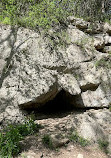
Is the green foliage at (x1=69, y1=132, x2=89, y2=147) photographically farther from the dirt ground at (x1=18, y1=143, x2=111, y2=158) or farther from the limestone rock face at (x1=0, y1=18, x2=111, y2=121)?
the limestone rock face at (x1=0, y1=18, x2=111, y2=121)

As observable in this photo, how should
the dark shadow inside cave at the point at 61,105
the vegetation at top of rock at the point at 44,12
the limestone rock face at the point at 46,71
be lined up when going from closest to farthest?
the limestone rock face at the point at 46,71
the dark shadow inside cave at the point at 61,105
the vegetation at top of rock at the point at 44,12

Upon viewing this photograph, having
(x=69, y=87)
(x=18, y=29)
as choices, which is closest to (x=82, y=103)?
(x=69, y=87)

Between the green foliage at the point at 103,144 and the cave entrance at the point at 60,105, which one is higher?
the green foliage at the point at 103,144

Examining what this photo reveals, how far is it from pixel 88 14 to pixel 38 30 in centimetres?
394

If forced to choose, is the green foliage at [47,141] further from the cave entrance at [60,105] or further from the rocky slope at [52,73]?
the cave entrance at [60,105]

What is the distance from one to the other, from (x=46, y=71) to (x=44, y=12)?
286cm

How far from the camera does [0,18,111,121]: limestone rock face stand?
4.76 meters

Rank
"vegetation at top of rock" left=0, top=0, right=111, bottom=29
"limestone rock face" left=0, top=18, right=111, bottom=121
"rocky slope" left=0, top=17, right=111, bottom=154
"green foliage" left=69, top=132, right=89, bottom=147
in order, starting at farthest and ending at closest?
"vegetation at top of rock" left=0, top=0, right=111, bottom=29
"limestone rock face" left=0, top=18, right=111, bottom=121
"rocky slope" left=0, top=17, right=111, bottom=154
"green foliage" left=69, top=132, right=89, bottom=147

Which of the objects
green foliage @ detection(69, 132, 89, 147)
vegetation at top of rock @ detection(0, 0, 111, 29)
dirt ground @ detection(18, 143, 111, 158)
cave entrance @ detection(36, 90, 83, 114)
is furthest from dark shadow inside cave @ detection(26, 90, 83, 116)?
vegetation at top of rock @ detection(0, 0, 111, 29)

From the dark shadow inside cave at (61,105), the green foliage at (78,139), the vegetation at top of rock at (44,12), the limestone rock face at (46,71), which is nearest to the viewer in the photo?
the green foliage at (78,139)

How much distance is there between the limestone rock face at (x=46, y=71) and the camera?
4.76 metres

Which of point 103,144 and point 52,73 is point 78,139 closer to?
point 103,144

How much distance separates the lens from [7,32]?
18.0 ft

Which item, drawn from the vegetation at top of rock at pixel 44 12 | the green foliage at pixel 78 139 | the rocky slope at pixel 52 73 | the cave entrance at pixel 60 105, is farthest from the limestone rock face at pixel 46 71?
the green foliage at pixel 78 139
